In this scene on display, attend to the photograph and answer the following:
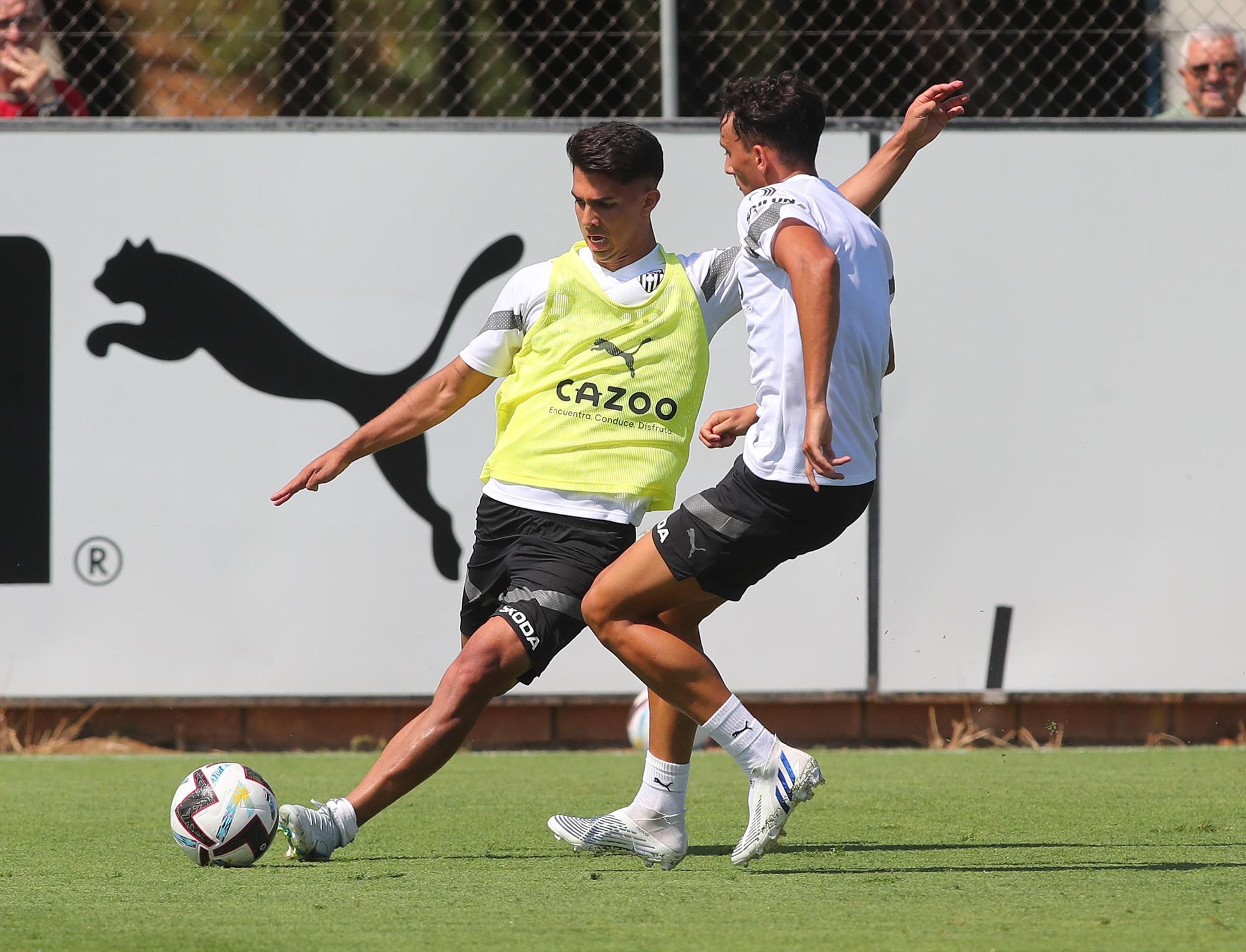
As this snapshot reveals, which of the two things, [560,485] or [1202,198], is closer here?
[560,485]

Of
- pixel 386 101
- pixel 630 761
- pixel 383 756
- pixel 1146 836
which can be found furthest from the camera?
pixel 386 101

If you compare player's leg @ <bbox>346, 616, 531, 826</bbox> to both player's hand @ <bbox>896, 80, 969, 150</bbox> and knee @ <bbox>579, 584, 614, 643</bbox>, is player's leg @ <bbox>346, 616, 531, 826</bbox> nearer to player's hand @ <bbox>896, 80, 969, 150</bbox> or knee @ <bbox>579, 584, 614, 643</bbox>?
knee @ <bbox>579, 584, 614, 643</bbox>

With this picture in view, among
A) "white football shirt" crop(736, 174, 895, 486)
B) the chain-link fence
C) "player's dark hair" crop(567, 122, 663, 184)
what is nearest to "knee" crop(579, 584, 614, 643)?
"white football shirt" crop(736, 174, 895, 486)

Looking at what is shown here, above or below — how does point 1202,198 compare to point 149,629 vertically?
above

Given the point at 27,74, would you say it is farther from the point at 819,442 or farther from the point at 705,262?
the point at 819,442

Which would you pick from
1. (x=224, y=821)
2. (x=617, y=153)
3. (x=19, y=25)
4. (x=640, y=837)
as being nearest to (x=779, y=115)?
(x=617, y=153)

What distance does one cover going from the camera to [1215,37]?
6895mm

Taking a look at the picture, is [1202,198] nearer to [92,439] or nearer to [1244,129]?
[1244,129]

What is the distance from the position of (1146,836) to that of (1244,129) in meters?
3.43

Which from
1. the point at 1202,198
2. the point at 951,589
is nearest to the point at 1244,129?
the point at 1202,198

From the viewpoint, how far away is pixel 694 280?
13.9 feet

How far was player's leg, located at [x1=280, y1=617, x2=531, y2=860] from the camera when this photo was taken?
156 inches

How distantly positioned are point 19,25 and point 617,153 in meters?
3.89

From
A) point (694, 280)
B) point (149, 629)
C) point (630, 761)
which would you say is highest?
point (694, 280)
